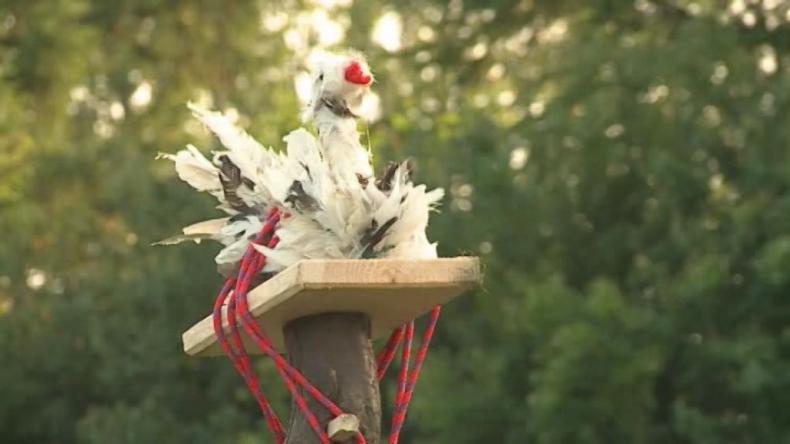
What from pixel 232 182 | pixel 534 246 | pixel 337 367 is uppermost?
pixel 534 246

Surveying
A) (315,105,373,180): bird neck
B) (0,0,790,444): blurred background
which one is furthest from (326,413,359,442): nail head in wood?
(0,0,790,444): blurred background

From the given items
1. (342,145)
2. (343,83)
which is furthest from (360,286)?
(343,83)

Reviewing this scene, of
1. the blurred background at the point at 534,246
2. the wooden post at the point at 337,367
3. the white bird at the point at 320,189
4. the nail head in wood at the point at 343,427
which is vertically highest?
the blurred background at the point at 534,246

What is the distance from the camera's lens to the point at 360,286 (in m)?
2.89

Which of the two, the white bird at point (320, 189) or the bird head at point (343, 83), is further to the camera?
the bird head at point (343, 83)

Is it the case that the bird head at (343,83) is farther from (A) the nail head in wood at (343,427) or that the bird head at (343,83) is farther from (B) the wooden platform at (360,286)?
(A) the nail head in wood at (343,427)

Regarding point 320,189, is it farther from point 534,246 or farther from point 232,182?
point 534,246

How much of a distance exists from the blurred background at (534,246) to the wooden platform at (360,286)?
508 cm

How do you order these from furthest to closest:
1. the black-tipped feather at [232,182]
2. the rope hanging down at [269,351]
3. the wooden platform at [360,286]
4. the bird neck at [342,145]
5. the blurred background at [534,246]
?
the blurred background at [534,246] < the black-tipped feather at [232,182] < the bird neck at [342,145] < the rope hanging down at [269,351] < the wooden platform at [360,286]

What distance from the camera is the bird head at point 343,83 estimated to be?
3.18 m

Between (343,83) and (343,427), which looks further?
(343,83)

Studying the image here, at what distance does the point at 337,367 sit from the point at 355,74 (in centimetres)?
54

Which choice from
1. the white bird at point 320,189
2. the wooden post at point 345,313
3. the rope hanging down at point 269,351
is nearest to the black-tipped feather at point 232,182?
the white bird at point 320,189

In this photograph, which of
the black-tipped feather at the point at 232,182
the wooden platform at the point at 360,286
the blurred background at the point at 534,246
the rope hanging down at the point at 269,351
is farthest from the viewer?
the blurred background at the point at 534,246
